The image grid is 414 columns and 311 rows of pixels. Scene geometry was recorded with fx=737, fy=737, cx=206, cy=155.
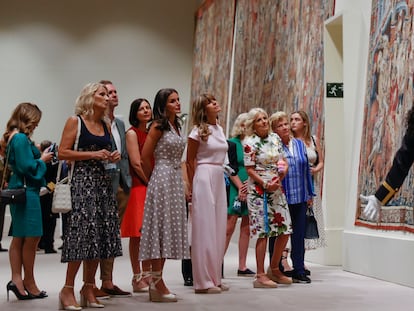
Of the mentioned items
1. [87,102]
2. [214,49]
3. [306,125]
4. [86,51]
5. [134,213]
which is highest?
[86,51]

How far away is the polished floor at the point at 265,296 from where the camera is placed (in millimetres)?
6305

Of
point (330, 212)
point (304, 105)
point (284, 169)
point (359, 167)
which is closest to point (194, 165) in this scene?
point (284, 169)

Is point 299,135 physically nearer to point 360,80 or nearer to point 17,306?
point 360,80

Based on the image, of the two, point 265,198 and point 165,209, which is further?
point 265,198

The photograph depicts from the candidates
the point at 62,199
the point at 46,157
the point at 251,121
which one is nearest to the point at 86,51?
the point at 251,121

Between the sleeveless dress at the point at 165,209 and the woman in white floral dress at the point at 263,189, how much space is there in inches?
48.2

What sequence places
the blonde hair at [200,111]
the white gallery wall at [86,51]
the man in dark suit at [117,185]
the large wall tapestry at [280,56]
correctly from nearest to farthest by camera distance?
1. the man in dark suit at [117,185]
2. the blonde hair at [200,111]
3. the large wall tapestry at [280,56]
4. the white gallery wall at [86,51]

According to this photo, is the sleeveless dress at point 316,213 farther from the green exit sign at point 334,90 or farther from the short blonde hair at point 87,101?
the short blonde hair at point 87,101

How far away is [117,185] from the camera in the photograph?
708 cm

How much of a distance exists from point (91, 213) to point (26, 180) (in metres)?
1.09

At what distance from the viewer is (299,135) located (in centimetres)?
927

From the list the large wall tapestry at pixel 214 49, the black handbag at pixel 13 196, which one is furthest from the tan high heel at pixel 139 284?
the large wall tapestry at pixel 214 49

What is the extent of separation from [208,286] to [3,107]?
1673 cm

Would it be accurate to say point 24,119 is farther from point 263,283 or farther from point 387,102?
point 387,102
